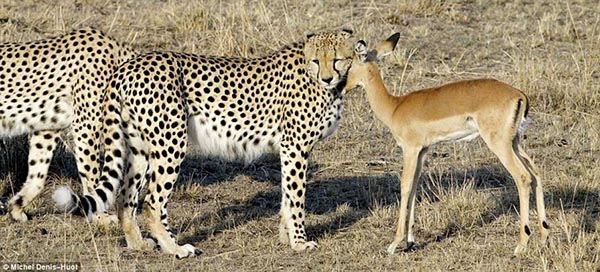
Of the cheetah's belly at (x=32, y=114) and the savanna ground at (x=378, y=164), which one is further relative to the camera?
the cheetah's belly at (x=32, y=114)

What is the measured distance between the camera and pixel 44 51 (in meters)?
8.94

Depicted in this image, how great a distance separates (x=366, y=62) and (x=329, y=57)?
28cm

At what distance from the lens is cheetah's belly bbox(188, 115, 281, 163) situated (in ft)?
27.1

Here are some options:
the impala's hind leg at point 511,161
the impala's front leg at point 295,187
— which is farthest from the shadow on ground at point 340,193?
the impala's hind leg at point 511,161

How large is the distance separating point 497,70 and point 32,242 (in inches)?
232

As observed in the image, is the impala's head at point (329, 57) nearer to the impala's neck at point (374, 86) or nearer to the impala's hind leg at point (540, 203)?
the impala's neck at point (374, 86)

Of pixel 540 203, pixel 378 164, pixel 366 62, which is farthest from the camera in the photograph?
pixel 378 164

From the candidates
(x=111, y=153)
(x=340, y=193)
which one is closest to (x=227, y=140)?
(x=111, y=153)

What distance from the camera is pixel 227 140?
8.30m

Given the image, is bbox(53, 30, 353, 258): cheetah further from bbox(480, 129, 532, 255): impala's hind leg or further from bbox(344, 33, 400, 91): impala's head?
bbox(480, 129, 532, 255): impala's hind leg

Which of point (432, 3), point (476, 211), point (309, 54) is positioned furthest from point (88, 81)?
point (432, 3)

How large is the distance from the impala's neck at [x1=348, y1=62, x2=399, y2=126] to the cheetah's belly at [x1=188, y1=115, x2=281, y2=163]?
2.23ft

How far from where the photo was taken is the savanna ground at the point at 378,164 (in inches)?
315

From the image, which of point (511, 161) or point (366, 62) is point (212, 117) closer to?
point (366, 62)
